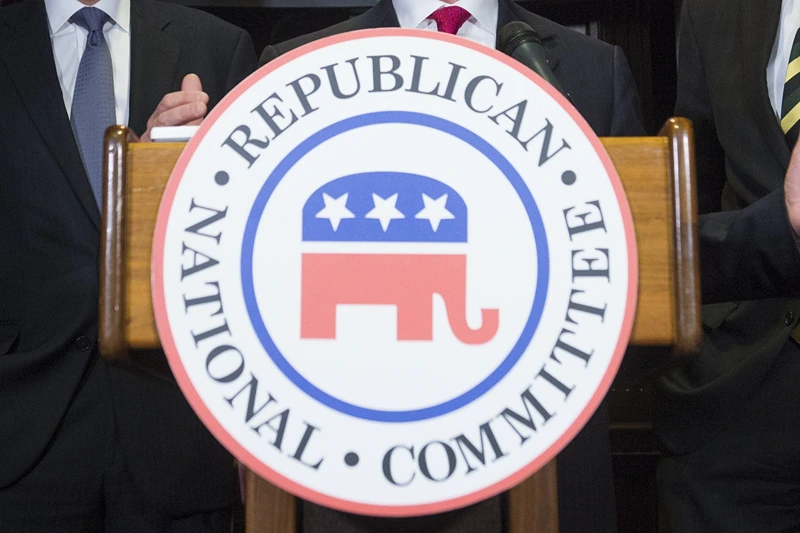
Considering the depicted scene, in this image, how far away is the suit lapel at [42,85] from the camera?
1245 mm

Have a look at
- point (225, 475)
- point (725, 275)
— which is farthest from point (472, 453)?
point (225, 475)

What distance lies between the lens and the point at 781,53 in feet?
4.06

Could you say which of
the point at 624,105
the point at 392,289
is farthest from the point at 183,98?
the point at 624,105

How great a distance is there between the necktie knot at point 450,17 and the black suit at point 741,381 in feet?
1.34

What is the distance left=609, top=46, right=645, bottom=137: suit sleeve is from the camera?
119cm

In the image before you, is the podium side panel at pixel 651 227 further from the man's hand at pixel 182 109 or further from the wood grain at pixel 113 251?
the man's hand at pixel 182 109

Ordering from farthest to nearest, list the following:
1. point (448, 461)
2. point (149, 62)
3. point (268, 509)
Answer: point (149, 62) → point (268, 509) → point (448, 461)

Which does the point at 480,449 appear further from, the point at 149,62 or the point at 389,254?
the point at 149,62

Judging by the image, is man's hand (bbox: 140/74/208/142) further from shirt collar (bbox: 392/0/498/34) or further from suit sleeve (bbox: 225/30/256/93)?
suit sleeve (bbox: 225/30/256/93)

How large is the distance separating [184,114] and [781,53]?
0.85 metres

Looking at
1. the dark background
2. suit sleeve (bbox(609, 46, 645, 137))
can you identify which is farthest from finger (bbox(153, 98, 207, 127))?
the dark background

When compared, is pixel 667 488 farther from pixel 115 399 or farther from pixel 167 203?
pixel 167 203

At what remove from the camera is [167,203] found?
0.56 meters

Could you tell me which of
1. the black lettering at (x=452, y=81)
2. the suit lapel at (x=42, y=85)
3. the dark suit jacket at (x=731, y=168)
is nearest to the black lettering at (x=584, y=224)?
the black lettering at (x=452, y=81)
